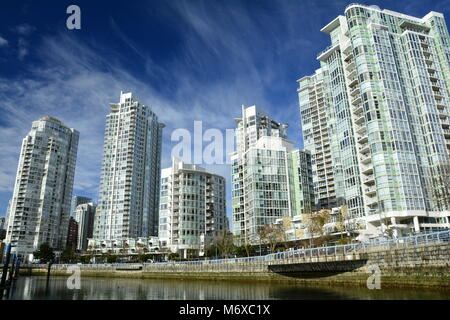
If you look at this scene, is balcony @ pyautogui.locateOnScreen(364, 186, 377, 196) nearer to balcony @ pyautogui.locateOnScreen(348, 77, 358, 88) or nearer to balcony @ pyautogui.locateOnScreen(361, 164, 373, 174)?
balcony @ pyautogui.locateOnScreen(361, 164, 373, 174)

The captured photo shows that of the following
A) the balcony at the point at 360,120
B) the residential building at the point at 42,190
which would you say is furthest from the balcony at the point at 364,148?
the residential building at the point at 42,190

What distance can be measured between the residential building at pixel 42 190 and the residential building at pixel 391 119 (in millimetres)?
123102

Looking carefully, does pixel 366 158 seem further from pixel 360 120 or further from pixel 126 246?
pixel 126 246

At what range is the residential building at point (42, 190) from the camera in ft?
471

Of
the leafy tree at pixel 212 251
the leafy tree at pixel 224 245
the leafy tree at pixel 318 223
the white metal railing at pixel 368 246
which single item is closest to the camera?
the white metal railing at pixel 368 246

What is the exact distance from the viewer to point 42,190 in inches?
5974

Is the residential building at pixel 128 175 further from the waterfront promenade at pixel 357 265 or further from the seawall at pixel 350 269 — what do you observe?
the waterfront promenade at pixel 357 265

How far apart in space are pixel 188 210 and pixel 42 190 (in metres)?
74.4

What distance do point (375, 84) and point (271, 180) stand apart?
43140 millimetres

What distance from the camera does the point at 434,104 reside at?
3172 inches

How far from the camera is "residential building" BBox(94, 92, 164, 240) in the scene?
476 ft

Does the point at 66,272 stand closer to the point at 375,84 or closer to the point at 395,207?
the point at 395,207

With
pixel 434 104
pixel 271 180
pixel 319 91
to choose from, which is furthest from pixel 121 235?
pixel 434 104

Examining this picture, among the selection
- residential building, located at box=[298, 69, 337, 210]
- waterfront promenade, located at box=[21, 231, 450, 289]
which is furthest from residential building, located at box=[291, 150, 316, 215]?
waterfront promenade, located at box=[21, 231, 450, 289]
